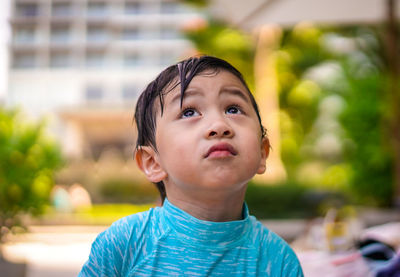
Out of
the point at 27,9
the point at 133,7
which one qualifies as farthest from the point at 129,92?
the point at 27,9

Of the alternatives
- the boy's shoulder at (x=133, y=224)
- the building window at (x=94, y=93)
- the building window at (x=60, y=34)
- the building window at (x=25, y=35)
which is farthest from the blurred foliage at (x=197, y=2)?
the building window at (x=25, y=35)

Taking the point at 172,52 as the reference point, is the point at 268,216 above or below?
below

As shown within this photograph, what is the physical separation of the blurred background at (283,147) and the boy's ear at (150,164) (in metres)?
0.16

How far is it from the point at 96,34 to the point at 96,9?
3146 millimetres

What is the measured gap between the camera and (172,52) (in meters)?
53.8

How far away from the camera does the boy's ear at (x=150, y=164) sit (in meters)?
1.13

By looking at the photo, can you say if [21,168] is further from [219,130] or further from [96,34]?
[96,34]

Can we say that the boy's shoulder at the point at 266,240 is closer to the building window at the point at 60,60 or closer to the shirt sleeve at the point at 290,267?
the shirt sleeve at the point at 290,267

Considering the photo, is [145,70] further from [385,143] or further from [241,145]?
[241,145]

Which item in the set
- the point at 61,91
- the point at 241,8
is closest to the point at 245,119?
the point at 241,8

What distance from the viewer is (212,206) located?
3.52ft

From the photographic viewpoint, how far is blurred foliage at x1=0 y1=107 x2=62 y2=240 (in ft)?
13.5

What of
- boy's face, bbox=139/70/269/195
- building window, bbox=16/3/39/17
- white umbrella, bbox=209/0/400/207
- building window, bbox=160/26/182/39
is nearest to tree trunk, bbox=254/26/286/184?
white umbrella, bbox=209/0/400/207

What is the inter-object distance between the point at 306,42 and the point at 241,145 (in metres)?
16.6
